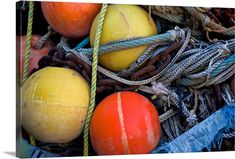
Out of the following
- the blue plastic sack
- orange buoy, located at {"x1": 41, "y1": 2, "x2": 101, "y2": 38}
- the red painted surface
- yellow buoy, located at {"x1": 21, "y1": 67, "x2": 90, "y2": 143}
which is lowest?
the blue plastic sack

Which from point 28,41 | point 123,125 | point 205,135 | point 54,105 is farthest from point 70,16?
point 205,135

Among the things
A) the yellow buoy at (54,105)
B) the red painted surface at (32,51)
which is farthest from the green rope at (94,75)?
the red painted surface at (32,51)

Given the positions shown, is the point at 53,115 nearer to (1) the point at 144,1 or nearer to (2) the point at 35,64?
(2) the point at 35,64

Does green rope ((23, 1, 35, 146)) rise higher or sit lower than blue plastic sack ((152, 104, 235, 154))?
higher

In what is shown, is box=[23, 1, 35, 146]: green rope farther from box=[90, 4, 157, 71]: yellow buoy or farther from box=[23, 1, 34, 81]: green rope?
box=[90, 4, 157, 71]: yellow buoy

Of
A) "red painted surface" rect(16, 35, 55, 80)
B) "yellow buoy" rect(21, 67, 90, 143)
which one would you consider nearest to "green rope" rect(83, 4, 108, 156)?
"yellow buoy" rect(21, 67, 90, 143)

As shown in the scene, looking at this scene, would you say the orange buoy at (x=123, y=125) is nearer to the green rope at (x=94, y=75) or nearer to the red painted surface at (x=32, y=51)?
the green rope at (x=94, y=75)
